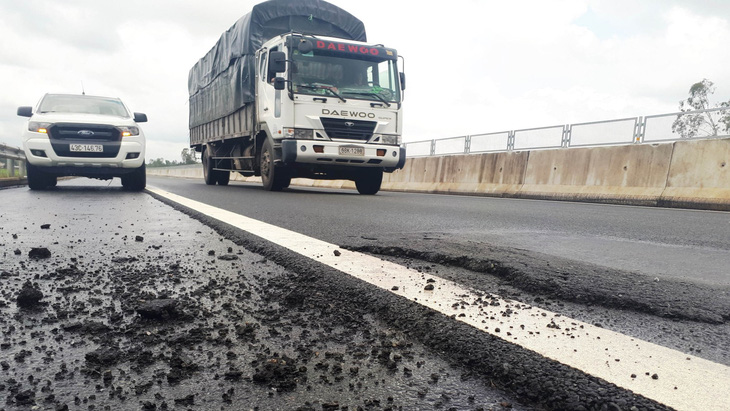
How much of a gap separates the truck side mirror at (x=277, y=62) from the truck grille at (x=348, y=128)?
121 cm

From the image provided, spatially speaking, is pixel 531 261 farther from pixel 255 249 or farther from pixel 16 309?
pixel 16 309

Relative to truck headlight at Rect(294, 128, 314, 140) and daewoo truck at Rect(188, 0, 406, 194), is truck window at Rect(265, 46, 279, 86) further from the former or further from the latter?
A: truck headlight at Rect(294, 128, 314, 140)

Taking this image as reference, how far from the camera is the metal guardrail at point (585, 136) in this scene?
35.6 feet

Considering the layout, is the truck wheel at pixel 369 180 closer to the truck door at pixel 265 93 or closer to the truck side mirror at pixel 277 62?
the truck door at pixel 265 93

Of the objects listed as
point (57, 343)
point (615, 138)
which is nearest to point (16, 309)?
point (57, 343)

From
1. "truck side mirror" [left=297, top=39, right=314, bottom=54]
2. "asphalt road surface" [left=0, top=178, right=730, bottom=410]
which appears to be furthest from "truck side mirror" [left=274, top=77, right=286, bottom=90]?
"asphalt road surface" [left=0, top=178, right=730, bottom=410]

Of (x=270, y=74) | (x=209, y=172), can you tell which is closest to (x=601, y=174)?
(x=270, y=74)

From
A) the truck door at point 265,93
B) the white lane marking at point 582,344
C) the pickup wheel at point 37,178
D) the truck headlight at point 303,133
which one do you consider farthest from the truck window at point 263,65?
the white lane marking at point 582,344

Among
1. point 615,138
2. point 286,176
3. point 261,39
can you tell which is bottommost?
point 286,176

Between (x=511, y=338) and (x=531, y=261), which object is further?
(x=531, y=261)

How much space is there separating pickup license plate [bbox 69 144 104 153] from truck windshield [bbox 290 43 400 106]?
3609 mm

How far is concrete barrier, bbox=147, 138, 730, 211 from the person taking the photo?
8.83 meters

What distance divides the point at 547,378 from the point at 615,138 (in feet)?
40.8

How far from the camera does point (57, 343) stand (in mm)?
1477
